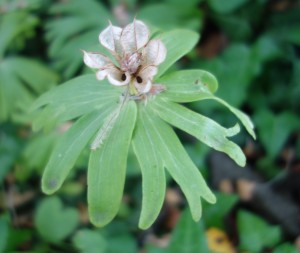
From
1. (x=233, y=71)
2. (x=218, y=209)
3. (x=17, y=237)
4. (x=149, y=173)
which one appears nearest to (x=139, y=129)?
(x=149, y=173)

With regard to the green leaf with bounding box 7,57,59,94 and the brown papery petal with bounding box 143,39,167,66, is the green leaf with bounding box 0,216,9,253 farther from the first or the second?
the brown papery petal with bounding box 143,39,167,66

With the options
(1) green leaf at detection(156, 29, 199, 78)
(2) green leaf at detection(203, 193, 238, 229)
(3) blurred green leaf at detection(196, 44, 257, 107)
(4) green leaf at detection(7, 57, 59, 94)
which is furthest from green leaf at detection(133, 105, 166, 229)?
(4) green leaf at detection(7, 57, 59, 94)

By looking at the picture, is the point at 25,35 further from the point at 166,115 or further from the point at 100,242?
the point at 166,115

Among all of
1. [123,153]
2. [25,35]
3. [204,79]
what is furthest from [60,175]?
[25,35]

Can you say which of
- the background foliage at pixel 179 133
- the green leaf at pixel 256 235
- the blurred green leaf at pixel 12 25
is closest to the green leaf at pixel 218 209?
the background foliage at pixel 179 133

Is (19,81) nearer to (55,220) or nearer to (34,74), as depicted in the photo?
(34,74)
